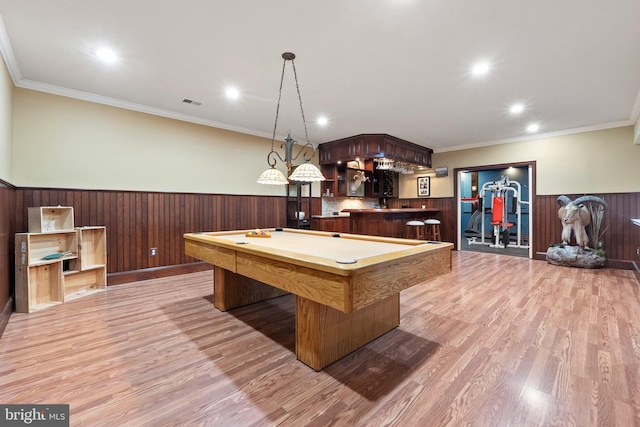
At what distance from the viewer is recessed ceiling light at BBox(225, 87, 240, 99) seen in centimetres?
361

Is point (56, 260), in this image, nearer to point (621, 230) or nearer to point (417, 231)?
point (417, 231)

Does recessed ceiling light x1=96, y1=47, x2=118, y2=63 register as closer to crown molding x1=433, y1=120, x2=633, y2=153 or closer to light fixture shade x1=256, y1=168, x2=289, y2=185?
light fixture shade x1=256, y1=168, x2=289, y2=185

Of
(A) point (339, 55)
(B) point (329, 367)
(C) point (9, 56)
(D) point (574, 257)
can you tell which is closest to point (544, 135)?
(D) point (574, 257)

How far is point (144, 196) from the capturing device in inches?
169

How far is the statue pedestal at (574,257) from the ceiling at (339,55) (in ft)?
7.59

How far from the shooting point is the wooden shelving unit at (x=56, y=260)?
293 centimetres

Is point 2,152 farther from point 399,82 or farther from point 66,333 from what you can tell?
point 399,82

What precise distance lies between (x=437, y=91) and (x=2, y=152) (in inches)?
190

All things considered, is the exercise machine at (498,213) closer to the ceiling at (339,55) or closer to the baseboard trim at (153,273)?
the ceiling at (339,55)

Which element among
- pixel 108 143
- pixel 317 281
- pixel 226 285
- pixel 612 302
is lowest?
pixel 612 302

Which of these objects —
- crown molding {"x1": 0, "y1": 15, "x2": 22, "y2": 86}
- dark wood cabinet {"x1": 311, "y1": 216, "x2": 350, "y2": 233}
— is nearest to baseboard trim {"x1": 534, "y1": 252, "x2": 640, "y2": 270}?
dark wood cabinet {"x1": 311, "y1": 216, "x2": 350, "y2": 233}

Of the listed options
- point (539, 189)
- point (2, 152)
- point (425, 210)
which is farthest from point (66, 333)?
point (539, 189)

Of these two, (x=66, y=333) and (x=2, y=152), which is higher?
(x=2, y=152)

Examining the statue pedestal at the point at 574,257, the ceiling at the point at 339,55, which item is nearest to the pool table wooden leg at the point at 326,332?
the ceiling at the point at 339,55
